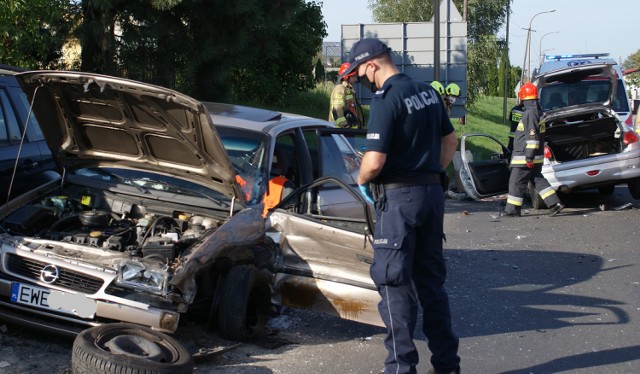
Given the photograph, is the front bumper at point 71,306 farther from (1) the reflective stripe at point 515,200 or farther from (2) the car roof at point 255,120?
(1) the reflective stripe at point 515,200

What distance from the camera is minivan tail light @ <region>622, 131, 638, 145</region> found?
1182cm

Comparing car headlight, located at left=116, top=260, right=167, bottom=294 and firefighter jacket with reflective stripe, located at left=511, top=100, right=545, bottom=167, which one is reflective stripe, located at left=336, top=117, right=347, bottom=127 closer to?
firefighter jacket with reflective stripe, located at left=511, top=100, right=545, bottom=167

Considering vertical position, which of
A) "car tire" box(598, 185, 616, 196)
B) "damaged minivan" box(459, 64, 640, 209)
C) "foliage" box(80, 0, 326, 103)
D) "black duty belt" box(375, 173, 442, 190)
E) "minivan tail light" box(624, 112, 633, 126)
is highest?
"foliage" box(80, 0, 326, 103)

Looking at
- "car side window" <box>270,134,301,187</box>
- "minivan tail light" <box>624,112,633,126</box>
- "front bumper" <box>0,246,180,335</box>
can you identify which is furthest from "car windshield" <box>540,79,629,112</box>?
"front bumper" <box>0,246,180,335</box>

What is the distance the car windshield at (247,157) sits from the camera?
5.97 meters

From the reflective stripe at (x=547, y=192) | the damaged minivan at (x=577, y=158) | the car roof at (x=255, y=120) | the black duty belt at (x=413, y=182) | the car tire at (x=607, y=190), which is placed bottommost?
the car tire at (x=607, y=190)

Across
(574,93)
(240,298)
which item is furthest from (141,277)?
(574,93)

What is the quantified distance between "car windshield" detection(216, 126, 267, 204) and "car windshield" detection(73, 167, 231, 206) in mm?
231

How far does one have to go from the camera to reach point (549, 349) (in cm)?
557

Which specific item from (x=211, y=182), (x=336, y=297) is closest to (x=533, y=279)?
(x=336, y=297)

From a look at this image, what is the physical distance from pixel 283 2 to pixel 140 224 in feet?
25.2

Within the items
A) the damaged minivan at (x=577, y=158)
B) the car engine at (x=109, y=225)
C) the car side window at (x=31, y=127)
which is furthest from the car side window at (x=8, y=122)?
the damaged minivan at (x=577, y=158)

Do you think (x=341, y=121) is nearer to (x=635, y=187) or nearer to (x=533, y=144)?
(x=533, y=144)

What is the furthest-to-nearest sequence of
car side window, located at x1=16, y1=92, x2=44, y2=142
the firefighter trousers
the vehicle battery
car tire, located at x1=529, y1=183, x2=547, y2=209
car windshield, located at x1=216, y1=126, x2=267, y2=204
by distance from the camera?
car tire, located at x1=529, y1=183, x2=547, y2=209 → the firefighter trousers → car side window, located at x1=16, y1=92, x2=44, y2=142 → car windshield, located at x1=216, y1=126, x2=267, y2=204 → the vehicle battery
